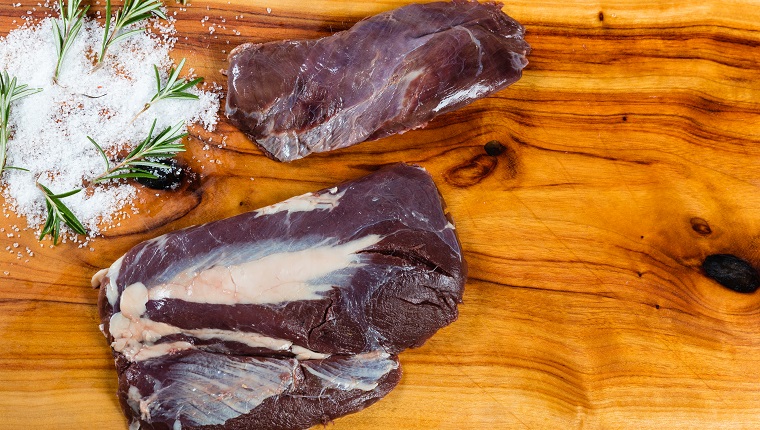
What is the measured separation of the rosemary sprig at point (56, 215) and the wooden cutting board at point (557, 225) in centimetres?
16

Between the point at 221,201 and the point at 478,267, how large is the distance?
118cm

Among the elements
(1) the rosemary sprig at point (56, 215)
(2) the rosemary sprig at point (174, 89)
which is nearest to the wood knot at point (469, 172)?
(2) the rosemary sprig at point (174, 89)

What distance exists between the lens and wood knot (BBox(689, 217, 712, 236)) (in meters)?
2.70

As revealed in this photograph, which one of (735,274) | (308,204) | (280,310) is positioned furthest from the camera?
(735,274)

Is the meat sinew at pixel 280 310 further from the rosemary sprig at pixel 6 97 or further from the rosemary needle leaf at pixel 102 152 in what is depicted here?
the rosemary sprig at pixel 6 97

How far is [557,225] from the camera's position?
8.89ft

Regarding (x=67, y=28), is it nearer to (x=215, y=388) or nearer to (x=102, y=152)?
(x=102, y=152)

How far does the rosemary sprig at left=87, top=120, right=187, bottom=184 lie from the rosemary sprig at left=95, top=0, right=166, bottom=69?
389 mm

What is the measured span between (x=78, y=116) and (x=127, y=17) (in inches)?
19.2

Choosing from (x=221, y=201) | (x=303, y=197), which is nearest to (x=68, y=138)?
(x=221, y=201)

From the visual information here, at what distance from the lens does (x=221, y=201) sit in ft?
8.87

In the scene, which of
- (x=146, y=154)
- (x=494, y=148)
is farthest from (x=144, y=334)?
(x=494, y=148)

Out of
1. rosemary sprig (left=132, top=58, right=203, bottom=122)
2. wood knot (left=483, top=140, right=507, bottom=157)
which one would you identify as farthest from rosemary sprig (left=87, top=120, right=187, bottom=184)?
wood knot (left=483, top=140, right=507, bottom=157)

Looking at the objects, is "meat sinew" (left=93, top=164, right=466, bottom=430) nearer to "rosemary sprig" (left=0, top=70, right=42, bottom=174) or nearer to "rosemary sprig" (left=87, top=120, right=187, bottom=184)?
"rosemary sprig" (left=87, top=120, right=187, bottom=184)
